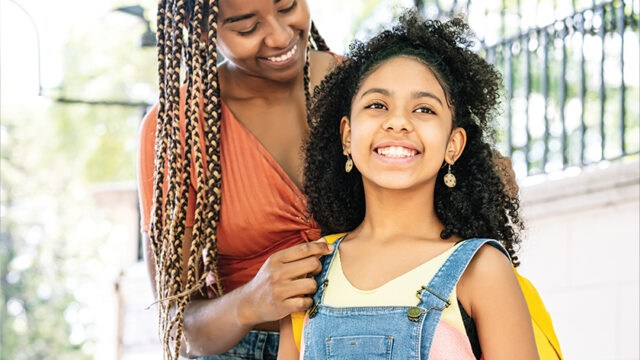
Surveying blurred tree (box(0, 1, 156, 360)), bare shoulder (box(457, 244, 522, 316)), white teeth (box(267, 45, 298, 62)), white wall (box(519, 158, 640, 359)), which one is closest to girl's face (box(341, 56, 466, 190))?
bare shoulder (box(457, 244, 522, 316))

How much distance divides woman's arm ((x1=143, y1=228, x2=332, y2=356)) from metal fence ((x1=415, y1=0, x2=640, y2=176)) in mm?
2194

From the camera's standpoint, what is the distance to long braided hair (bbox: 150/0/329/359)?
2.53 metres

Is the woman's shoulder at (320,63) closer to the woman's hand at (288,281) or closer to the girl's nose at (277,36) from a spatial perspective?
the girl's nose at (277,36)

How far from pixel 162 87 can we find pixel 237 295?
850 millimetres

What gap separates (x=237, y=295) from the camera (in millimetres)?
2328

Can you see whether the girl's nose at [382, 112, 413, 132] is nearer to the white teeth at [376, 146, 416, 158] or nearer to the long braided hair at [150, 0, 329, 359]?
the white teeth at [376, 146, 416, 158]

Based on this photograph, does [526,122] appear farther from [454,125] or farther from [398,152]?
[398,152]

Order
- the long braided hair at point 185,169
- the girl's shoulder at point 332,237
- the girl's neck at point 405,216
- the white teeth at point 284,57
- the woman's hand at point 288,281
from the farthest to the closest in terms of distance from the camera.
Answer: the white teeth at point 284,57 → the long braided hair at point 185,169 → the girl's shoulder at point 332,237 → the girl's neck at point 405,216 → the woman's hand at point 288,281

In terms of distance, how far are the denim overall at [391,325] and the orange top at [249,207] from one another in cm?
55

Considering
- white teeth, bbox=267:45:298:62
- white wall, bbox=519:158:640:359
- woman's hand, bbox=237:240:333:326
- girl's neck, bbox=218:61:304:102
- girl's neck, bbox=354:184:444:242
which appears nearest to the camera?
woman's hand, bbox=237:240:333:326

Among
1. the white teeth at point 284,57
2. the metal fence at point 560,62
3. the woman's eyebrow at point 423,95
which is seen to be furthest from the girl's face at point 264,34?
the metal fence at point 560,62

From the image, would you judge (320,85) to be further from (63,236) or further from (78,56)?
(63,236)

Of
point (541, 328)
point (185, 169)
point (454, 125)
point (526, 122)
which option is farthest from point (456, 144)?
point (526, 122)

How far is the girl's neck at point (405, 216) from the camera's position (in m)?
2.22
